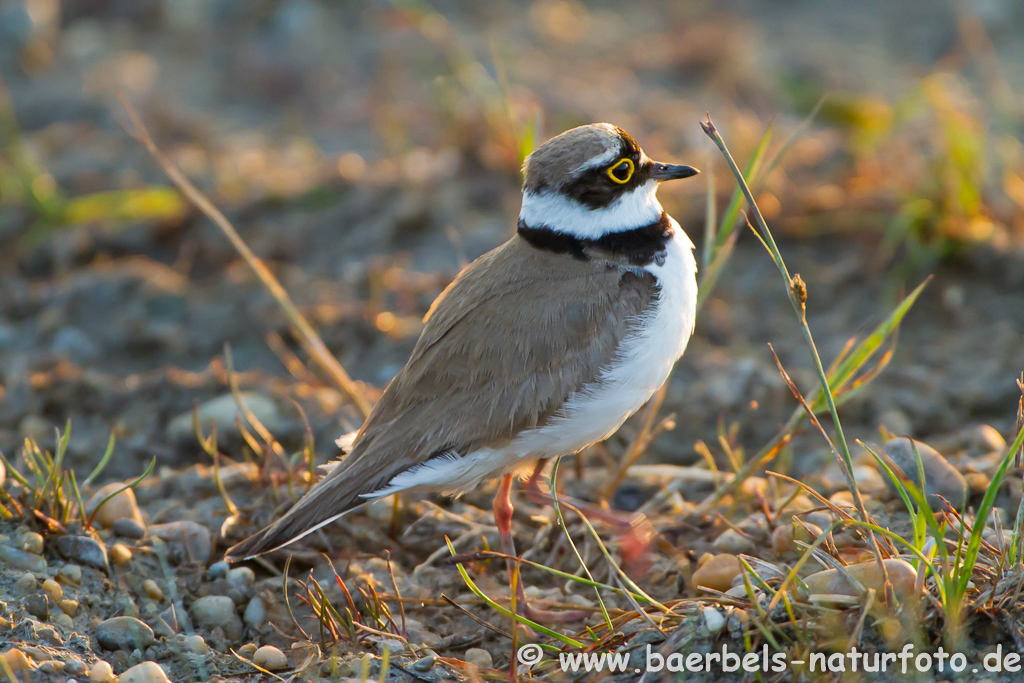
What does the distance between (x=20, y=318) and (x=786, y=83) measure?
5535mm

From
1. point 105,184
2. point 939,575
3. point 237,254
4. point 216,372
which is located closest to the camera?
point 939,575

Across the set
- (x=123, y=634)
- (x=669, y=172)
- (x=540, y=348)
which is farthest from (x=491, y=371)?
(x=123, y=634)

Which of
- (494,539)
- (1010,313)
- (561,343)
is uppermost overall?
(561,343)

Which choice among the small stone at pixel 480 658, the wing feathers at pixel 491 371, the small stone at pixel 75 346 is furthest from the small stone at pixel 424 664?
the small stone at pixel 75 346

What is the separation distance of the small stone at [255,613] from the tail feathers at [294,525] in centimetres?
27

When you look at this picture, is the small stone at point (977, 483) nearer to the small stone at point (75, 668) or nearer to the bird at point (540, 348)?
the bird at point (540, 348)

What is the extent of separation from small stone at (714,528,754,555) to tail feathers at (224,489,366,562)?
4.12ft

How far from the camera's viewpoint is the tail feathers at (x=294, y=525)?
9.97ft

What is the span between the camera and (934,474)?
3432mm

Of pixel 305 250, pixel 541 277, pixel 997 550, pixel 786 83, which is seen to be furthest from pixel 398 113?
pixel 997 550

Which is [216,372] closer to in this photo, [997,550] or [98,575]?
[98,575]

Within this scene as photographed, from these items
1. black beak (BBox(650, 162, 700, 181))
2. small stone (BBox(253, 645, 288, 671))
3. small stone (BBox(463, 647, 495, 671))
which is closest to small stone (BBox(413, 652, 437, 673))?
small stone (BBox(463, 647, 495, 671))

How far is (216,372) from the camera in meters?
4.77

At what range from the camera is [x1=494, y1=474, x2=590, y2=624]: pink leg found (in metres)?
3.22
